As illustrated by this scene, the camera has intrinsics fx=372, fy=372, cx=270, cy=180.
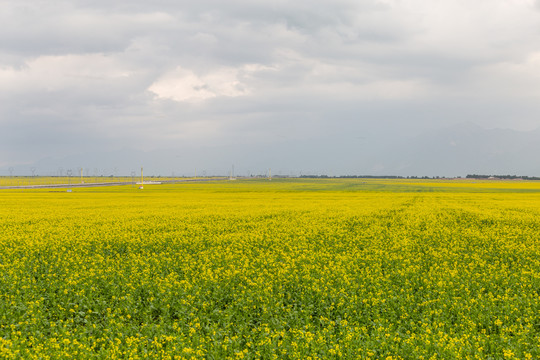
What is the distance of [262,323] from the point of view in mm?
10266

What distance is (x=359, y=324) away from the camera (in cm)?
1023

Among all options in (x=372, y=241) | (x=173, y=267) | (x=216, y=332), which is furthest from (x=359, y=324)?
(x=372, y=241)

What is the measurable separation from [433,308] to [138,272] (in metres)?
10.4

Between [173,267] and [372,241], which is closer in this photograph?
[173,267]

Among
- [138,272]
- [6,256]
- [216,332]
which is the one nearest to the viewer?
[216,332]

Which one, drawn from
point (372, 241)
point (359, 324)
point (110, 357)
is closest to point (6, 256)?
point (110, 357)

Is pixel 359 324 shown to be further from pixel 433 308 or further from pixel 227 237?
pixel 227 237

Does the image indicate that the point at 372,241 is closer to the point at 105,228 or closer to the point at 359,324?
the point at 359,324

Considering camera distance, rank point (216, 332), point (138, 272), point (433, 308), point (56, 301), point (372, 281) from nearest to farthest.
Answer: point (216, 332)
point (433, 308)
point (56, 301)
point (372, 281)
point (138, 272)

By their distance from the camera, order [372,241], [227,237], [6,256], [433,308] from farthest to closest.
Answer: [227,237], [372,241], [6,256], [433,308]

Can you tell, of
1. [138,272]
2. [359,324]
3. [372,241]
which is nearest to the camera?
[359,324]

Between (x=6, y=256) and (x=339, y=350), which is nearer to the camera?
(x=339, y=350)

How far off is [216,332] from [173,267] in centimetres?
643

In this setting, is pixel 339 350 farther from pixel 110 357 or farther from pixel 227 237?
pixel 227 237
